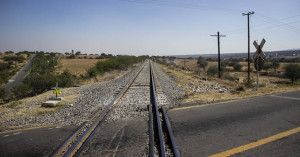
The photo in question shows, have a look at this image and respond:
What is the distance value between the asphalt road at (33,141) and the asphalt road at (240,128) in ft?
9.02

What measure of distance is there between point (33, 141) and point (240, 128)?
16.5 feet

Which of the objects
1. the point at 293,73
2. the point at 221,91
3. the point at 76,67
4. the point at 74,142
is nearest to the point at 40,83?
the point at 221,91

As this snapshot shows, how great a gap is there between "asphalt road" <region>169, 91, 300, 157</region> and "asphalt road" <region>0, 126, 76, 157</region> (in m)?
2.75

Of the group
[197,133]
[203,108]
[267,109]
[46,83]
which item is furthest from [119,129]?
[46,83]

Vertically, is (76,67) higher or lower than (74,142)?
lower

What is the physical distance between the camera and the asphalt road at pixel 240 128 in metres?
5.78

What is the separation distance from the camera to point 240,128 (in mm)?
7371

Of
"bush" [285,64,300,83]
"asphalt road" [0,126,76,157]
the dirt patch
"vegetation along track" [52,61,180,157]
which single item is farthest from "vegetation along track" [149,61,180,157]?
"bush" [285,64,300,83]

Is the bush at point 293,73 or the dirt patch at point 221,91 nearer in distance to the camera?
the dirt patch at point 221,91

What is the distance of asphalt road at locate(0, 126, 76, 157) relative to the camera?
19.2 ft

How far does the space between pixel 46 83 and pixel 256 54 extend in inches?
578

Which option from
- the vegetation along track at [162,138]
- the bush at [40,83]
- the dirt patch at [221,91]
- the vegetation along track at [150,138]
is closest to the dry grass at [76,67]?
the bush at [40,83]

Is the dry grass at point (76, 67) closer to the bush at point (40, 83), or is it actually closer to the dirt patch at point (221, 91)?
the bush at point (40, 83)

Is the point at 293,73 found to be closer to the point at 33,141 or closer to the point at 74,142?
the point at 74,142
